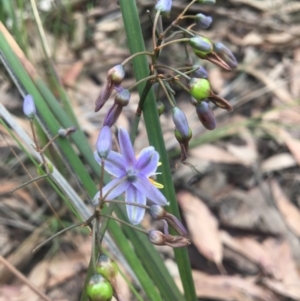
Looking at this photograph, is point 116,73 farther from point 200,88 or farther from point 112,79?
point 200,88

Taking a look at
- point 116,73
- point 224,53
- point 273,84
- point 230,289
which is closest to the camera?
point 116,73

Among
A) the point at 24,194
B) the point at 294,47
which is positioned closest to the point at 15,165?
the point at 24,194

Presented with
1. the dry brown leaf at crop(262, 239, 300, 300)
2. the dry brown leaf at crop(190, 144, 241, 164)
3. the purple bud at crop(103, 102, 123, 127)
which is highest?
the purple bud at crop(103, 102, 123, 127)

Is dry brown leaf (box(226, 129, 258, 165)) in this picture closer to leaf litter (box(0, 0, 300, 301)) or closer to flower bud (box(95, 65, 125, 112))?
leaf litter (box(0, 0, 300, 301))

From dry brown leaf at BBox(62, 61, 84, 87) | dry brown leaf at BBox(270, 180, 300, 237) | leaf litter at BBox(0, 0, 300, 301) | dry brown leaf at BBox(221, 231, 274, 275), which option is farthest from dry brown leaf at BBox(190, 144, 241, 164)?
dry brown leaf at BBox(62, 61, 84, 87)

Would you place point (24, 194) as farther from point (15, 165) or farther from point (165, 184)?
point (165, 184)

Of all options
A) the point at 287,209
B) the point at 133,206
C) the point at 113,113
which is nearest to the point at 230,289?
the point at 287,209
